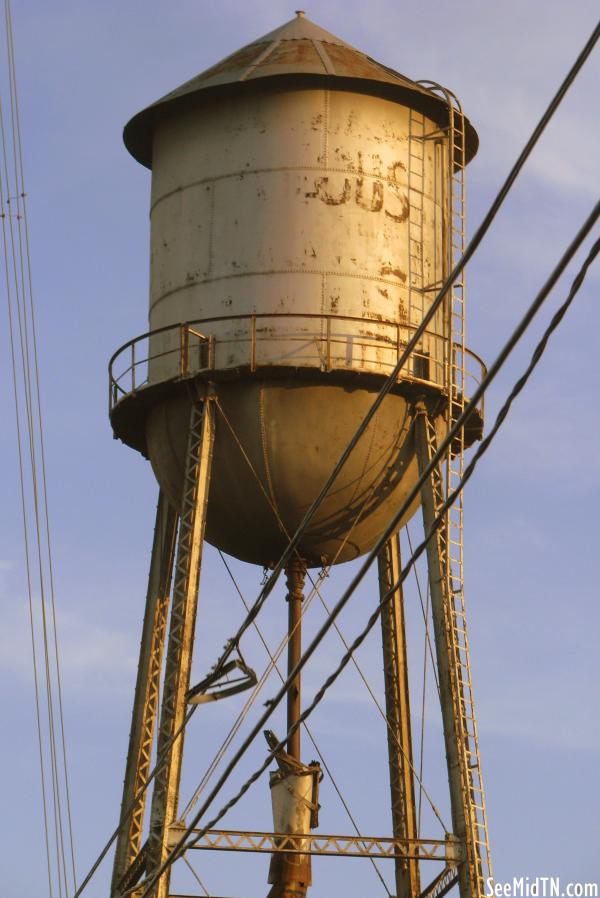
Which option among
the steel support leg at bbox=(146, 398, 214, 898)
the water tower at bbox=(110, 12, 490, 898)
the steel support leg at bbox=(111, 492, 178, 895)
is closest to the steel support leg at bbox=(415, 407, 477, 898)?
the water tower at bbox=(110, 12, 490, 898)

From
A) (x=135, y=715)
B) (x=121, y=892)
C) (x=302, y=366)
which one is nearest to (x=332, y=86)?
(x=302, y=366)

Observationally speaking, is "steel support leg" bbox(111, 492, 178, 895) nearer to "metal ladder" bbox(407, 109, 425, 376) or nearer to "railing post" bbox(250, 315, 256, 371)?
"railing post" bbox(250, 315, 256, 371)

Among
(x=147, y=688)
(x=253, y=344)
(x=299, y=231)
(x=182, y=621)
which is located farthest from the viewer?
(x=147, y=688)

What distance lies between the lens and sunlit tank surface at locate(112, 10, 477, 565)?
23984 mm

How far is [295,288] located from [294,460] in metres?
2.15

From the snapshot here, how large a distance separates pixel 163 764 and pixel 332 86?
8767mm

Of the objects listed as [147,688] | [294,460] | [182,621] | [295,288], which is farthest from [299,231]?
[147,688]

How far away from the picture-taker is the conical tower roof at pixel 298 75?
25.0 m

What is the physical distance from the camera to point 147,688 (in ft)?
83.9

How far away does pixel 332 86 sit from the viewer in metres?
25.0

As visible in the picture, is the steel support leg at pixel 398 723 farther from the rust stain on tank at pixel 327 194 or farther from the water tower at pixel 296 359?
the rust stain on tank at pixel 327 194

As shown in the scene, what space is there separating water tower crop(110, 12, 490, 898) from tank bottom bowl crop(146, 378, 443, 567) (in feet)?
0.09

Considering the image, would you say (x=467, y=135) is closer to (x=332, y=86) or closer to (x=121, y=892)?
(x=332, y=86)

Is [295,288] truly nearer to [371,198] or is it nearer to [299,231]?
[299,231]
